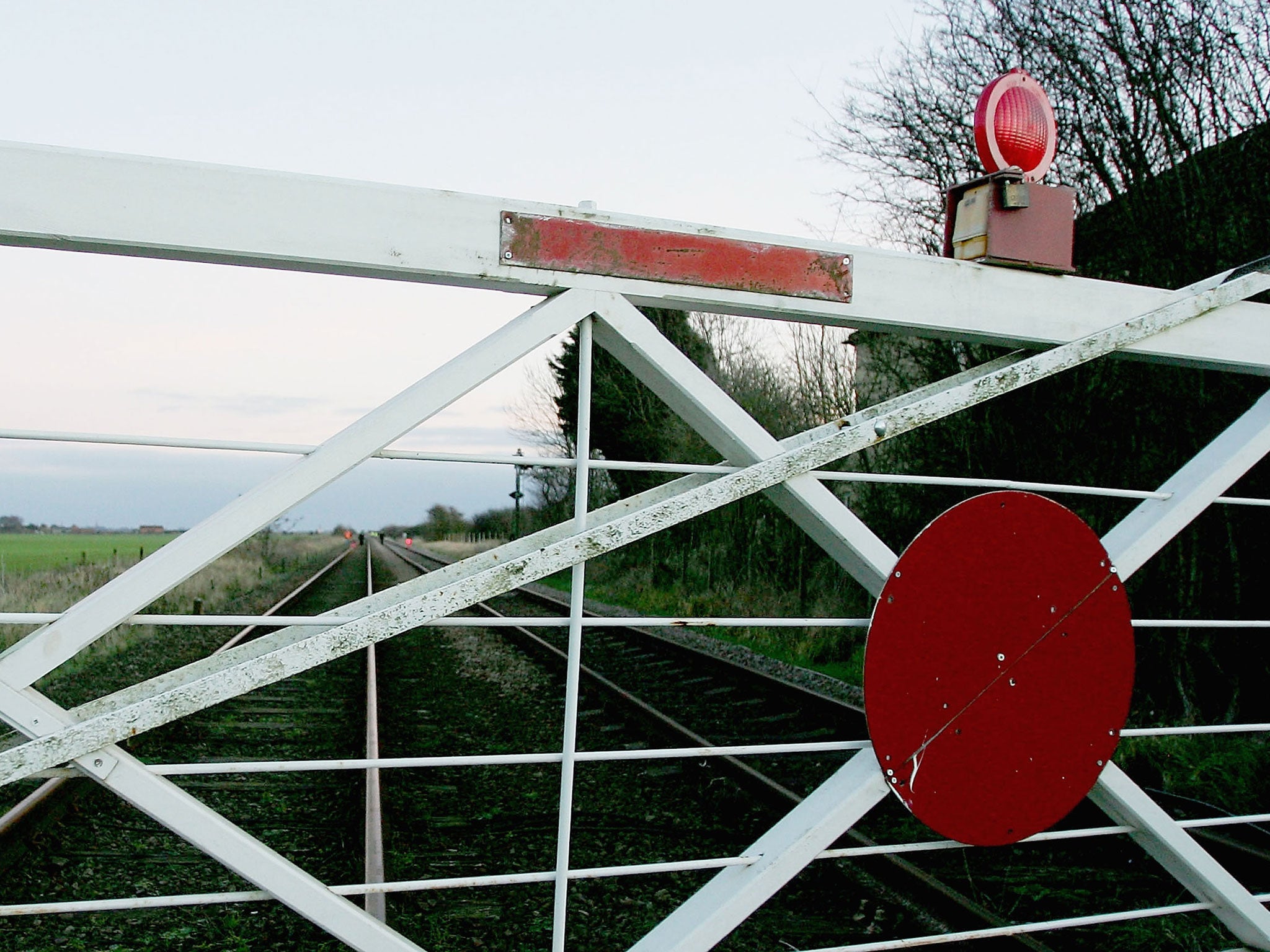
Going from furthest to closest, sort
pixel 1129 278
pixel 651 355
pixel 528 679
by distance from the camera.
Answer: pixel 528 679
pixel 1129 278
pixel 651 355

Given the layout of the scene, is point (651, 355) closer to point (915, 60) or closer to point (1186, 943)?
point (1186, 943)

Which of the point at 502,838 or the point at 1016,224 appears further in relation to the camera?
the point at 502,838

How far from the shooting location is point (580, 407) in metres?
2.09

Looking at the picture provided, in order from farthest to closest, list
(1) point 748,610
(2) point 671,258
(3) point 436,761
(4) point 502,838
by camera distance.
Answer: (1) point 748,610
(4) point 502,838
(2) point 671,258
(3) point 436,761

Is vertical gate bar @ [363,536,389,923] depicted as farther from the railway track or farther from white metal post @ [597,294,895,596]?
white metal post @ [597,294,895,596]

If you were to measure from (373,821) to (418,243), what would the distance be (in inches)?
129

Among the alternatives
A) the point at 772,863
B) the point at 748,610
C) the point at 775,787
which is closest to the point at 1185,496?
the point at 772,863

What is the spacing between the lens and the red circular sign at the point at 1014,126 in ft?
7.72

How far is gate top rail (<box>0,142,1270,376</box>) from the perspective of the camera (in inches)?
67.6

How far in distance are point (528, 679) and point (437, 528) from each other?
233 feet

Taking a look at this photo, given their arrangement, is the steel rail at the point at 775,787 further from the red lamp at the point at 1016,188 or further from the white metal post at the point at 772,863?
the red lamp at the point at 1016,188

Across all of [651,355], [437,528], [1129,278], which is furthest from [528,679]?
[437,528]

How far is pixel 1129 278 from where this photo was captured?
763 cm

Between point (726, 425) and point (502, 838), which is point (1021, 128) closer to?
point (726, 425)
